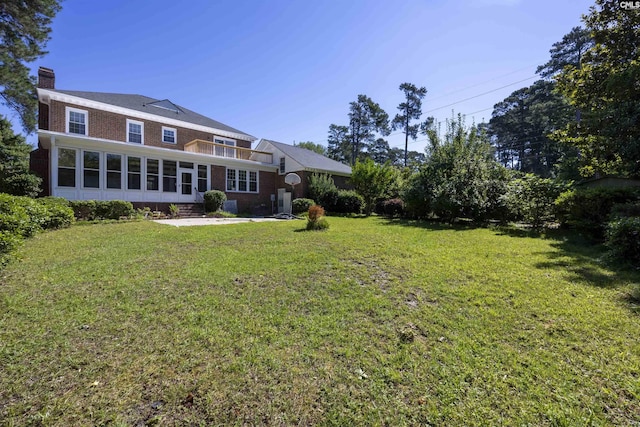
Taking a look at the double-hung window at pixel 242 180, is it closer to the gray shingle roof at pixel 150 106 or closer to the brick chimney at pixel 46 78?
the gray shingle roof at pixel 150 106

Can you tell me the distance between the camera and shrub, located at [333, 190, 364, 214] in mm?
17125

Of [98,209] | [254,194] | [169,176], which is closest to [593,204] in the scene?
[254,194]

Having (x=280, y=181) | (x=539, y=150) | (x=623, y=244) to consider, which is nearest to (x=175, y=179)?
(x=280, y=181)

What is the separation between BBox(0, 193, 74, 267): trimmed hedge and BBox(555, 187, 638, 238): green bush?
42.9 ft

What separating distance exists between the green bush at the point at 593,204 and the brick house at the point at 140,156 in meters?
13.9

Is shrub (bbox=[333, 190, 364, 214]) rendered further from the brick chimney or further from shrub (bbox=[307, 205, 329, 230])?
the brick chimney

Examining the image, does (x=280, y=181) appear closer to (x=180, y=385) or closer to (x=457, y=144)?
(x=457, y=144)

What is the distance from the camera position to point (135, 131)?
16453 millimetres

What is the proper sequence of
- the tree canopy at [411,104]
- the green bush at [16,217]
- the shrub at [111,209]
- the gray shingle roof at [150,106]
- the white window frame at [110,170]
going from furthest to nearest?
the tree canopy at [411,104] < the gray shingle roof at [150,106] < the white window frame at [110,170] < the shrub at [111,209] < the green bush at [16,217]

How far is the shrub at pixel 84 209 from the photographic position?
10.8m

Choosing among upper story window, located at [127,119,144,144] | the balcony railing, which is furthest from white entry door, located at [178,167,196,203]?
upper story window, located at [127,119,144,144]

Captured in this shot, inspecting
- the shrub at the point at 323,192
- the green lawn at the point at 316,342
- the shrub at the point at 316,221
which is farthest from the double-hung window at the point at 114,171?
the shrub at the point at 316,221

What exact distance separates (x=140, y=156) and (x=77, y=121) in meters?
3.55

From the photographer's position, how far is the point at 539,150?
3900 centimetres
